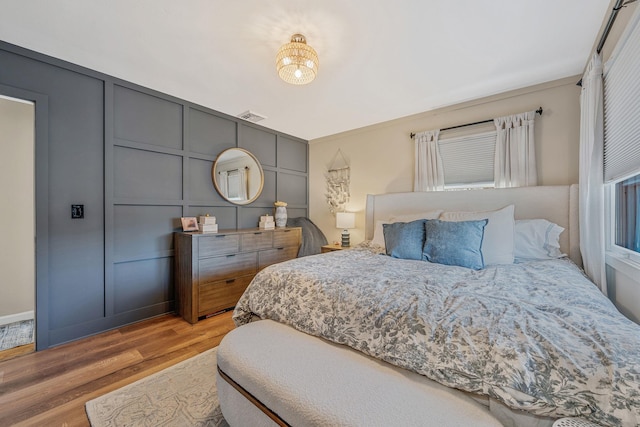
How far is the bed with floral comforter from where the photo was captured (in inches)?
30.0

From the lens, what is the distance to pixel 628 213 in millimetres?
1733

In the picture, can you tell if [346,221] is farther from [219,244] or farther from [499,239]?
[499,239]

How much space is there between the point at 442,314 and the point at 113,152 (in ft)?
10.0

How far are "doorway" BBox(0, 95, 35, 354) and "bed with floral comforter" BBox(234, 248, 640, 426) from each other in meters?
2.78

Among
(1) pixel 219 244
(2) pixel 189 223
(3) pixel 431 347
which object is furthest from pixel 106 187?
(3) pixel 431 347

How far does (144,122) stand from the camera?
8.89ft

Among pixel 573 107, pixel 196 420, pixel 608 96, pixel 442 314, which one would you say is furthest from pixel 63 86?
pixel 573 107

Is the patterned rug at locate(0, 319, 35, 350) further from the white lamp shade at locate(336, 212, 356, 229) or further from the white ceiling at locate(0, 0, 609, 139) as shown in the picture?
the white lamp shade at locate(336, 212, 356, 229)

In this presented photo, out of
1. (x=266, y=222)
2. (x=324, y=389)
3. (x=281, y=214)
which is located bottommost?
(x=324, y=389)

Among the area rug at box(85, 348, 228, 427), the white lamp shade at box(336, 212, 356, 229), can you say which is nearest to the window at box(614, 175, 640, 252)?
the white lamp shade at box(336, 212, 356, 229)

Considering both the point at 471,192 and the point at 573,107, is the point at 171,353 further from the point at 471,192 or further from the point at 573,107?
the point at 573,107

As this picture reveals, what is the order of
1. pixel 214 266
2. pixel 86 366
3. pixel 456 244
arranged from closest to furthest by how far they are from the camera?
1. pixel 86 366
2. pixel 456 244
3. pixel 214 266

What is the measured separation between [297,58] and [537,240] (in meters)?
2.50

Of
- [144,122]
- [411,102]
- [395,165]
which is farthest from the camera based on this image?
[395,165]
